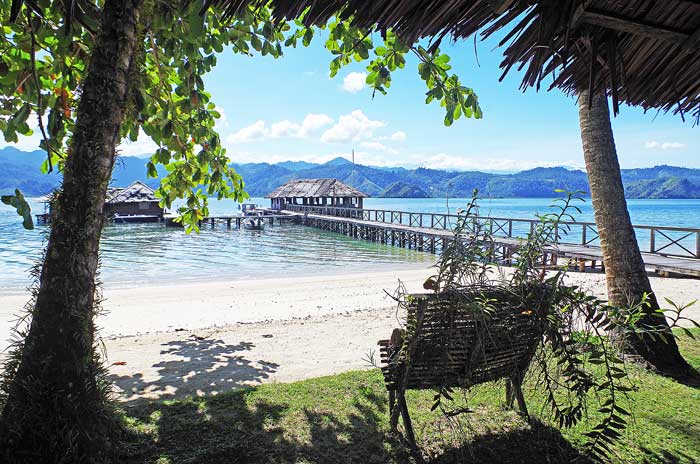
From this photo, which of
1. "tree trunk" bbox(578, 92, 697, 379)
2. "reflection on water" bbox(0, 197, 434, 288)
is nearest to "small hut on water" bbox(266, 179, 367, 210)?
"reflection on water" bbox(0, 197, 434, 288)

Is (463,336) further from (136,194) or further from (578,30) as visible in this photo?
(136,194)

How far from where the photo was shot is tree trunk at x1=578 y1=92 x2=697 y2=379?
4.31 m

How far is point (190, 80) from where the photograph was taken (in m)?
4.13

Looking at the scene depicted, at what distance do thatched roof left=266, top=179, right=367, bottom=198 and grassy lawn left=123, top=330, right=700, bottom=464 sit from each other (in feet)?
140

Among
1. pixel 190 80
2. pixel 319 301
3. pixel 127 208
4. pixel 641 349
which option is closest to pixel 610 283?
pixel 641 349

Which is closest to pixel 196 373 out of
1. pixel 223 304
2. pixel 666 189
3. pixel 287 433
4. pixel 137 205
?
pixel 287 433

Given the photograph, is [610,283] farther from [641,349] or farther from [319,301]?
[319,301]

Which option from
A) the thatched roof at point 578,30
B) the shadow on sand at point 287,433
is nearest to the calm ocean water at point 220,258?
the shadow on sand at point 287,433

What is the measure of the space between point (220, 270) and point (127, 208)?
122 feet

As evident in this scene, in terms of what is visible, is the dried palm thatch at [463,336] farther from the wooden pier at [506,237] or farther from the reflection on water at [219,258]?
the reflection on water at [219,258]

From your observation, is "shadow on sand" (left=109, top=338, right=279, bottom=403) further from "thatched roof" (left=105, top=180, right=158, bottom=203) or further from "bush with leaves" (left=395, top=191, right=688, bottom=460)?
"thatched roof" (left=105, top=180, right=158, bottom=203)

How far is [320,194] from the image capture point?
1964 inches

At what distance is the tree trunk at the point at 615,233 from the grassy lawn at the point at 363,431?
0.43m

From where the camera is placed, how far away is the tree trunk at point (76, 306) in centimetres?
234
